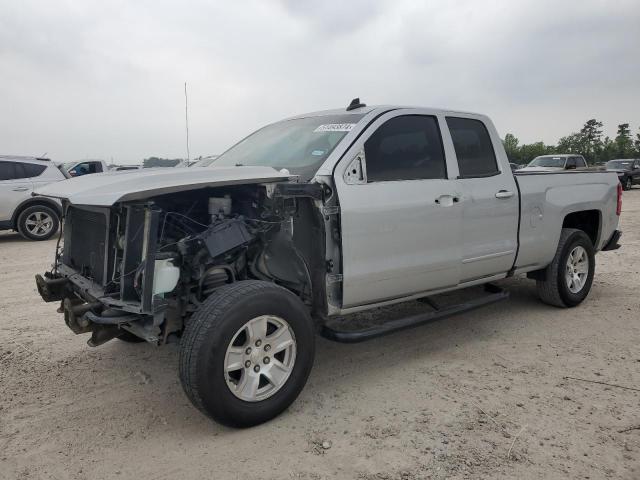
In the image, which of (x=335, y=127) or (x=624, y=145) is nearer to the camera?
(x=335, y=127)

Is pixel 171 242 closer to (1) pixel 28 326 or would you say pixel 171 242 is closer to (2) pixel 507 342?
(1) pixel 28 326

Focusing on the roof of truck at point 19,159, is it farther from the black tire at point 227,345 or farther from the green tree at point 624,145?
the green tree at point 624,145

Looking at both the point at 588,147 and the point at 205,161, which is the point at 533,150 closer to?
the point at 588,147

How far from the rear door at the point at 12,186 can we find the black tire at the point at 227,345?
9.07 meters

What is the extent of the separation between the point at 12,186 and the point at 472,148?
31.9 feet

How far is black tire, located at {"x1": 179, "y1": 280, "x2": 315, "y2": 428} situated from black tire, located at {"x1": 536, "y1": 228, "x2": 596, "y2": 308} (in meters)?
3.19

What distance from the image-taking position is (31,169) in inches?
425

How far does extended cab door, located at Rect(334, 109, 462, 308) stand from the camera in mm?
3461

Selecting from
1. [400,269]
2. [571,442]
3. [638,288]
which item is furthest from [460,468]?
[638,288]

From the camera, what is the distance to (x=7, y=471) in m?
2.67

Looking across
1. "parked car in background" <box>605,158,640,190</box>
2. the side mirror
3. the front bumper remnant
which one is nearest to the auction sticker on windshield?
the side mirror

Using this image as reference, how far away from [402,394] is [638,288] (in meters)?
4.21

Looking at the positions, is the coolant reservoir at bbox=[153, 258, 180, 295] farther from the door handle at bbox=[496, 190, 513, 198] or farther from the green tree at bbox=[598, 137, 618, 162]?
the green tree at bbox=[598, 137, 618, 162]

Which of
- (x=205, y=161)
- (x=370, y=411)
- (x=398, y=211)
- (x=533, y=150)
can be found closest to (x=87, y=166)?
(x=205, y=161)
